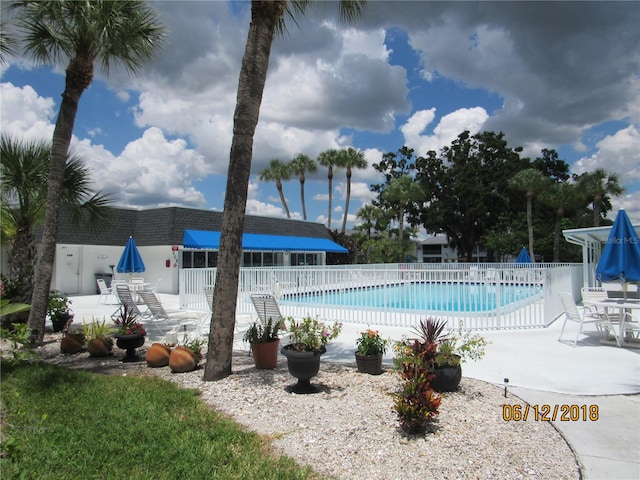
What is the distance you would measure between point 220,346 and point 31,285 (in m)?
6.79

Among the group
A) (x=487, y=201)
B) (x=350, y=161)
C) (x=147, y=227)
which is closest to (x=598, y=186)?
(x=487, y=201)

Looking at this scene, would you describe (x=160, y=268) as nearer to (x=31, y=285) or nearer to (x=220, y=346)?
(x=31, y=285)

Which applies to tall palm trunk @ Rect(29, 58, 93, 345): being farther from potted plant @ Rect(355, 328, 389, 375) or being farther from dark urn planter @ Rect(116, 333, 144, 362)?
potted plant @ Rect(355, 328, 389, 375)

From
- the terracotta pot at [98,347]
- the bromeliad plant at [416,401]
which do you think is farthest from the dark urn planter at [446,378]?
the terracotta pot at [98,347]

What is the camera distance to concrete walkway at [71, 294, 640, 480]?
3.86m

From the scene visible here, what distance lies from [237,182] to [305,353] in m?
2.52

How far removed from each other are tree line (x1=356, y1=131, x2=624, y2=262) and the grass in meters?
28.5

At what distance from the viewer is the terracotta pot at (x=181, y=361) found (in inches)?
253

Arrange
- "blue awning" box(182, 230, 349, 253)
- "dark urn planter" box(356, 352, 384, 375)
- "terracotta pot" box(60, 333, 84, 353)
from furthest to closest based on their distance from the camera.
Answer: "blue awning" box(182, 230, 349, 253), "terracotta pot" box(60, 333, 84, 353), "dark urn planter" box(356, 352, 384, 375)

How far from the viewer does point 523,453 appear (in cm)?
380

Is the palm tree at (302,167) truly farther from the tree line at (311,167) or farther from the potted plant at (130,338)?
the potted plant at (130,338)

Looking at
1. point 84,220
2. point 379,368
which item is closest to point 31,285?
point 84,220

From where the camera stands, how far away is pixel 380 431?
13.8 feet

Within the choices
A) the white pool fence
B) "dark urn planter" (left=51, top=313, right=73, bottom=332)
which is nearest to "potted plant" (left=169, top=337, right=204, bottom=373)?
the white pool fence
